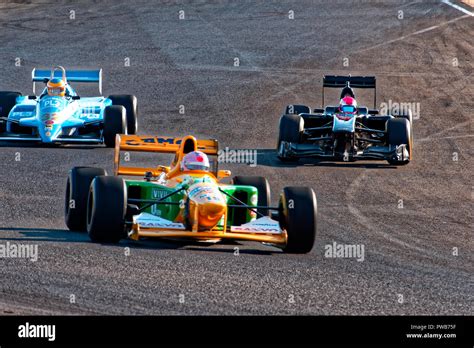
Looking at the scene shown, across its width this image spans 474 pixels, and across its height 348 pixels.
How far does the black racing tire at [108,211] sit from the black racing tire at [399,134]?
10287 millimetres

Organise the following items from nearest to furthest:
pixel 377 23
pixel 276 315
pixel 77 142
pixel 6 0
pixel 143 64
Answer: pixel 276 315, pixel 77 142, pixel 143 64, pixel 377 23, pixel 6 0

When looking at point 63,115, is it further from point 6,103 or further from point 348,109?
point 348,109

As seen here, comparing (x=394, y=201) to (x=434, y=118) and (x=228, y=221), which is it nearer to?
(x=228, y=221)

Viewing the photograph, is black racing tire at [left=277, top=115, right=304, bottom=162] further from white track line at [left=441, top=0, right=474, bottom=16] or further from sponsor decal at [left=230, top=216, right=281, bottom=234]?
white track line at [left=441, top=0, right=474, bottom=16]

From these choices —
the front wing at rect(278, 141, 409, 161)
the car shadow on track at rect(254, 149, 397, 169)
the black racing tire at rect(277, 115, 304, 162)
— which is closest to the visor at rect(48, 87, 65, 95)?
the car shadow on track at rect(254, 149, 397, 169)

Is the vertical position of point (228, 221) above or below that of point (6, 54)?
below

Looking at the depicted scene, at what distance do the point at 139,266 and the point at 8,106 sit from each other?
12.5 meters

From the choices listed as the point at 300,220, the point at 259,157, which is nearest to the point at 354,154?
the point at 259,157

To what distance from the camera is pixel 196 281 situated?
13.4 metres

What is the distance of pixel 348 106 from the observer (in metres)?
24.9

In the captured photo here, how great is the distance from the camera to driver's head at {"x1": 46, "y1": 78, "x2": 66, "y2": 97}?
25.3 meters

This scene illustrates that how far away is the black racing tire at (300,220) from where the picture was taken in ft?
49.9

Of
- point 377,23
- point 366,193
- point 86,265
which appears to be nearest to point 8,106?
point 366,193

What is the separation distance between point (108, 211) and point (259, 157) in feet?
34.6
